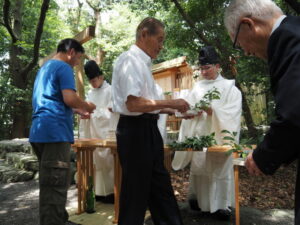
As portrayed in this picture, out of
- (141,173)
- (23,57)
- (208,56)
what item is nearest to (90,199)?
(141,173)

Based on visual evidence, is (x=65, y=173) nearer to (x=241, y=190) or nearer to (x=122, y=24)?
(x=241, y=190)

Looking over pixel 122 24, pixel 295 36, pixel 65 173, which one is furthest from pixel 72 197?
pixel 122 24

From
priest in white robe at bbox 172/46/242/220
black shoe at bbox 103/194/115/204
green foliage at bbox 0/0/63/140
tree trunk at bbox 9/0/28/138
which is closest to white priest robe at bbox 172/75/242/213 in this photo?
priest in white robe at bbox 172/46/242/220

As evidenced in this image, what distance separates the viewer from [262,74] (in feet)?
17.6

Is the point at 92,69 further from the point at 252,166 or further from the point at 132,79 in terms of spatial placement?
the point at 252,166

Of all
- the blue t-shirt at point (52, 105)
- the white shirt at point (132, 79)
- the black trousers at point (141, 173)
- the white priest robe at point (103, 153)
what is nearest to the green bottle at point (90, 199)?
the white priest robe at point (103, 153)

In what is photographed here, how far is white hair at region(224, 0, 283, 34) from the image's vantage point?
1.31 meters

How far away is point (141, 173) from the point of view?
2.43 meters

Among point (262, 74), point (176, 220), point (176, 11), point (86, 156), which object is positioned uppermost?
point (176, 11)

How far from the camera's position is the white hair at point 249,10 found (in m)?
1.31

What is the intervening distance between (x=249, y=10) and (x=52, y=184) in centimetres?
221

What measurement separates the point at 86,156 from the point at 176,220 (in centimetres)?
207

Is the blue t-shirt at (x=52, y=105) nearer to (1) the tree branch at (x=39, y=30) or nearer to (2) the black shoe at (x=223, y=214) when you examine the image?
(2) the black shoe at (x=223, y=214)

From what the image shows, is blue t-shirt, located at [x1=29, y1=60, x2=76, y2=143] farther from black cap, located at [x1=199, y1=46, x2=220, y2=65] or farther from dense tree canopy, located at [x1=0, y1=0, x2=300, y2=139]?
dense tree canopy, located at [x1=0, y1=0, x2=300, y2=139]
